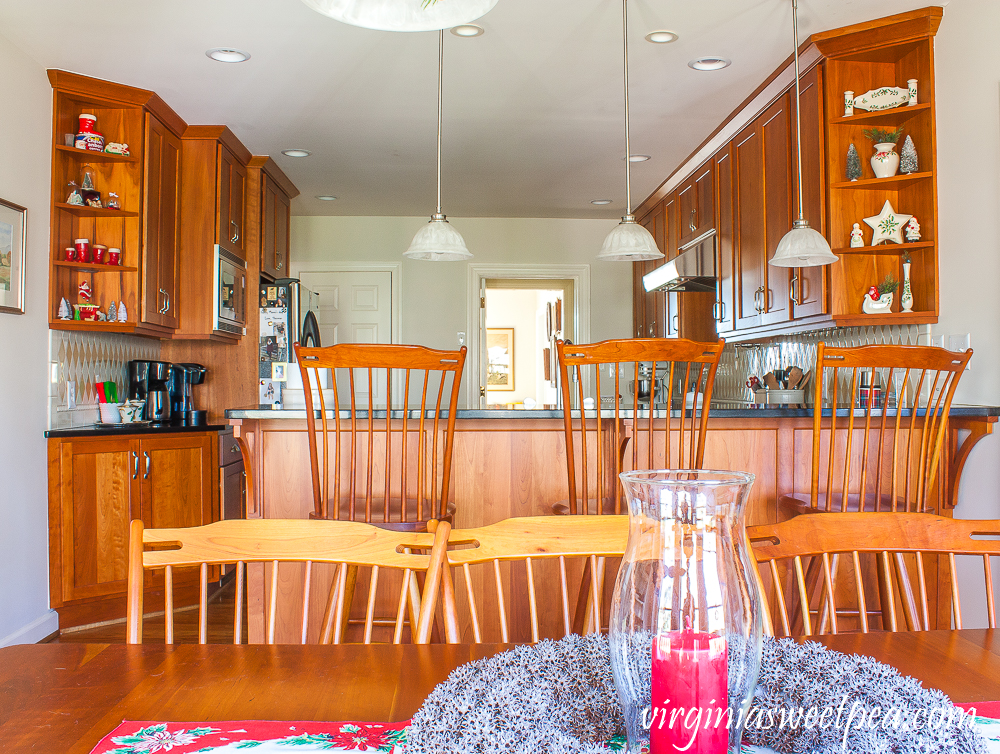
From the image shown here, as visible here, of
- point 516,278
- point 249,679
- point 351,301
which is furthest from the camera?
point 516,278

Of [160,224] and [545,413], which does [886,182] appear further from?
[160,224]

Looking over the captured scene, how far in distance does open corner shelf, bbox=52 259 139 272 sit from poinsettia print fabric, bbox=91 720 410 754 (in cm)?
315

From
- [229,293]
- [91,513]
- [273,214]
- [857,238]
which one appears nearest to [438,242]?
[857,238]

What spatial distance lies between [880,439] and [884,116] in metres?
1.46

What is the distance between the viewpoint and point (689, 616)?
1.61 feet

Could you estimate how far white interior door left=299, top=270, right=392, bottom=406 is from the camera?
601 cm

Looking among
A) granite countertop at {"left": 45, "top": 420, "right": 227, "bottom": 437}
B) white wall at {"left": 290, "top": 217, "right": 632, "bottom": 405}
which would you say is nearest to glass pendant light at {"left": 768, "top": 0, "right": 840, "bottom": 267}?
granite countertop at {"left": 45, "top": 420, "right": 227, "bottom": 437}

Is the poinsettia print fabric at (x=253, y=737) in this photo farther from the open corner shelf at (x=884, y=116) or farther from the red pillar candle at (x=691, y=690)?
the open corner shelf at (x=884, y=116)

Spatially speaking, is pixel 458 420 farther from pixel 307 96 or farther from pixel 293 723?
pixel 307 96

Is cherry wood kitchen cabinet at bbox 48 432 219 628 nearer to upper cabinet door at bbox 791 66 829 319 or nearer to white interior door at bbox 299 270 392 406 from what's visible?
white interior door at bbox 299 270 392 406

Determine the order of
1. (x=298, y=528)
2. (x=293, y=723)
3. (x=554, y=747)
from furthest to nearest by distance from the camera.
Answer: (x=298, y=528) < (x=293, y=723) < (x=554, y=747)

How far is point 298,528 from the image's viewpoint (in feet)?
3.34

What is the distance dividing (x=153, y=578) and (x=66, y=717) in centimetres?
307

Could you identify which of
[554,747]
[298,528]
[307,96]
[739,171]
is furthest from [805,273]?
[554,747]
